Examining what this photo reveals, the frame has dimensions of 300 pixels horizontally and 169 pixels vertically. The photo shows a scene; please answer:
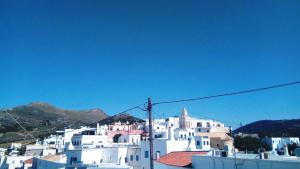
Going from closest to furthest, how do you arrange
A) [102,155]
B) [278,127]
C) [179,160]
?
1. [179,160]
2. [102,155]
3. [278,127]

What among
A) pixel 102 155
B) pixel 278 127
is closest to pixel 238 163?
pixel 102 155

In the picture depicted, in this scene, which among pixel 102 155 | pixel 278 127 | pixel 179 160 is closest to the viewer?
pixel 179 160

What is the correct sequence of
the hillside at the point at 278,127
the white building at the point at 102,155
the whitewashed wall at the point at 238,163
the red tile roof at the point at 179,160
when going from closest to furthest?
the whitewashed wall at the point at 238,163
the red tile roof at the point at 179,160
the white building at the point at 102,155
the hillside at the point at 278,127

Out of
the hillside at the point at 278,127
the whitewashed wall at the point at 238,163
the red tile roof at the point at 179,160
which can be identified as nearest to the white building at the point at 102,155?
the red tile roof at the point at 179,160

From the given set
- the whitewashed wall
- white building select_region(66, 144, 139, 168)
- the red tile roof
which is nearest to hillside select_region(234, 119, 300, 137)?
white building select_region(66, 144, 139, 168)

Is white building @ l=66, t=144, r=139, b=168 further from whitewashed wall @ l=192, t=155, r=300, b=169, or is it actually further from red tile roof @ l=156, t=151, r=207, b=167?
whitewashed wall @ l=192, t=155, r=300, b=169

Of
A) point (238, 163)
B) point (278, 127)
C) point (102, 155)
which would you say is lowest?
point (102, 155)

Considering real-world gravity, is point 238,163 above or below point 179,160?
above

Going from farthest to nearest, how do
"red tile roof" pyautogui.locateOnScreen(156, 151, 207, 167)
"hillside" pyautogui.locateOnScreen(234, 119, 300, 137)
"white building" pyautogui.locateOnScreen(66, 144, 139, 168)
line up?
1. "hillside" pyautogui.locateOnScreen(234, 119, 300, 137)
2. "white building" pyautogui.locateOnScreen(66, 144, 139, 168)
3. "red tile roof" pyautogui.locateOnScreen(156, 151, 207, 167)

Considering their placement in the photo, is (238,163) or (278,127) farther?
(278,127)

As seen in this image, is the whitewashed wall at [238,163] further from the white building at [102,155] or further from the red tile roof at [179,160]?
the white building at [102,155]

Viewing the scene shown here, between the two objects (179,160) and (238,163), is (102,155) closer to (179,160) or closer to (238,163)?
(179,160)

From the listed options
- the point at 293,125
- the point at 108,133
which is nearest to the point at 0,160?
the point at 108,133

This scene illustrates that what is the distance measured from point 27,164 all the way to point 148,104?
144ft
